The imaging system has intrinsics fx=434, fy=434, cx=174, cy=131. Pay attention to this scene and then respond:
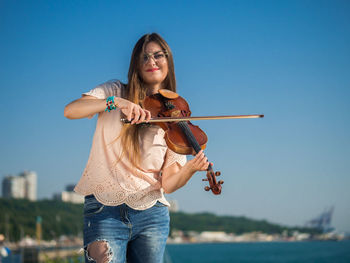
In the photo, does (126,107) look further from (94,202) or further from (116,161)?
(94,202)

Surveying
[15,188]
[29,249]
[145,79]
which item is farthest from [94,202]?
[15,188]

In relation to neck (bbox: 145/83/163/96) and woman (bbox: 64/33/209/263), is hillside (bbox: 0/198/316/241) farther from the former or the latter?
woman (bbox: 64/33/209/263)

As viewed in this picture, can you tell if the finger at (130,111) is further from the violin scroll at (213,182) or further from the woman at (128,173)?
the violin scroll at (213,182)

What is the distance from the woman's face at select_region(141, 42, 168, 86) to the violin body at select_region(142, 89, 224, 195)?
83mm

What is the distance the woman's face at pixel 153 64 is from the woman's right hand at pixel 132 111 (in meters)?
0.34

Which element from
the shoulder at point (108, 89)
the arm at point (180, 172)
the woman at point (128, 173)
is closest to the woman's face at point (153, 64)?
the woman at point (128, 173)

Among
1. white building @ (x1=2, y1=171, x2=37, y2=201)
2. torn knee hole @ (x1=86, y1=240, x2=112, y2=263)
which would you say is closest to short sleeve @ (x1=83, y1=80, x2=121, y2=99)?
torn knee hole @ (x1=86, y1=240, x2=112, y2=263)

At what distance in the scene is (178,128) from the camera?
202 cm

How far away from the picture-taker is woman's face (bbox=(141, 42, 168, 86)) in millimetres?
2137

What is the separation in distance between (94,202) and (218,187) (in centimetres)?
54

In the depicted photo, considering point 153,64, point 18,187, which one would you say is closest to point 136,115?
point 153,64

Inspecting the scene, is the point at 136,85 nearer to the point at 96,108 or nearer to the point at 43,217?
the point at 96,108

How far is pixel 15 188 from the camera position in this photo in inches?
3312

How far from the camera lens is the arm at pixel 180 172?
178cm
